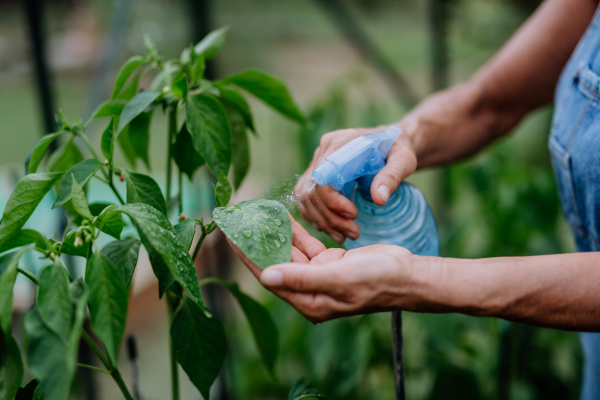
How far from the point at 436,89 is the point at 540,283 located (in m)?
1.60

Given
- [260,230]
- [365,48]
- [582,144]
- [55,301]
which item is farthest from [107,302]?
[365,48]

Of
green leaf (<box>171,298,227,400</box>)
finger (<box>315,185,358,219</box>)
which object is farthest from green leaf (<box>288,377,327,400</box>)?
finger (<box>315,185,358,219</box>)

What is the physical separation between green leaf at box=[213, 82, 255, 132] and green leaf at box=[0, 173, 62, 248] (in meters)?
Result: 0.22

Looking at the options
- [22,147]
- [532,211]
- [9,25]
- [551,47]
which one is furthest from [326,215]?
[9,25]

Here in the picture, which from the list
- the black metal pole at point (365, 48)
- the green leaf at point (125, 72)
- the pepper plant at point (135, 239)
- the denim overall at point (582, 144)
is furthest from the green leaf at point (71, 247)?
the black metal pole at point (365, 48)

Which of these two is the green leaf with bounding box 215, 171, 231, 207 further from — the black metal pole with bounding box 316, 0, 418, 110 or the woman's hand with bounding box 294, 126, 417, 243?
the black metal pole with bounding box 316, 0, 418, 110

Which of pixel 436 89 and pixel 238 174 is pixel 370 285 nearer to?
pixel 238 174

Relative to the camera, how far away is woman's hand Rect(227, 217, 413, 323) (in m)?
0.40

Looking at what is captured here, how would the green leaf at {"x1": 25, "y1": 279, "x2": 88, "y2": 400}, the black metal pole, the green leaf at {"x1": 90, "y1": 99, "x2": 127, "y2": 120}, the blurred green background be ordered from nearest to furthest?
the green leaf at {"x1": 25, "y1": 279, "x2": 88, "y2": 400} → the green leaf at {"x1": 90, "y1": 99, "x2": 127, "y2": 120} → the blurred green background → the black metal pole

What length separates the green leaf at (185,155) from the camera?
582mm

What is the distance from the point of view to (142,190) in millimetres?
494

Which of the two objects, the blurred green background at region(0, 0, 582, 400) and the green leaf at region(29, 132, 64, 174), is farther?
the blurred green background at region(0, 0, 582, 400)

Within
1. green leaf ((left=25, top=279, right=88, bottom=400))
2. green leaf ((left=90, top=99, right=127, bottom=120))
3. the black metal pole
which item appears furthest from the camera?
the black metal pole

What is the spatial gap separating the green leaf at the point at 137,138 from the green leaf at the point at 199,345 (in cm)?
22
